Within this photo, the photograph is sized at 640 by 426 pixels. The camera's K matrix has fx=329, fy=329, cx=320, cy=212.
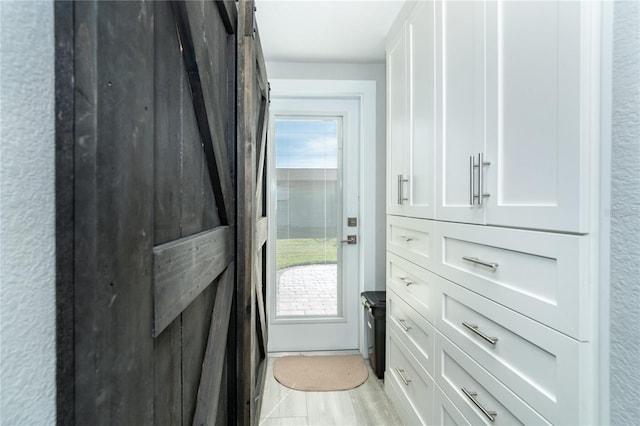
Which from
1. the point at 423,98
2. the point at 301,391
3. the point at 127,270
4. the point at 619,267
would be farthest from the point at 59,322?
the point at 301,391

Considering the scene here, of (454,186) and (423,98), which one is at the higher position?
(423,98)

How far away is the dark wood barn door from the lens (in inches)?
12.5

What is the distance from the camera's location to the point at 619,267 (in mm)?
748

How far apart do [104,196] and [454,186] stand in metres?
1.28

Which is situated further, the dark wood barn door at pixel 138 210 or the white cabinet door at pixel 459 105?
the white cabinet door at pixel 459 105

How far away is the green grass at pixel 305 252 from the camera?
9.37ft

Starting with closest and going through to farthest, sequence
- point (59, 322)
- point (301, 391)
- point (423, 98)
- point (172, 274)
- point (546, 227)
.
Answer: point (59, 322)
point (172, 274)
point (546, 227)
point (423, 98)
point (301, 391)

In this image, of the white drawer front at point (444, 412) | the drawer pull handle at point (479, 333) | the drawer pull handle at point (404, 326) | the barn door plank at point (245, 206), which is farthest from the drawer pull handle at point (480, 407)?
the barn door plank at point (245, 206)

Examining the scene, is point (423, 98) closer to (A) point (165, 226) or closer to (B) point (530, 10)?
(B) point (530, 10)

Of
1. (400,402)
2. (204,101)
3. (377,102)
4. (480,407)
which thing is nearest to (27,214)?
(204,101)

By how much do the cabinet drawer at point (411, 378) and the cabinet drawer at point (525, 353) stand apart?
1.43 ft

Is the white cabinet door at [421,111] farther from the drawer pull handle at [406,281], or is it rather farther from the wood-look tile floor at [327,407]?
the wood-look tile floor at [327,407]

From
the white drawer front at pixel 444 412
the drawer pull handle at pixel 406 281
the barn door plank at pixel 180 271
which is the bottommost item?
the white drawer front at pixel 444 412

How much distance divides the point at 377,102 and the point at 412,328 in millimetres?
1847
